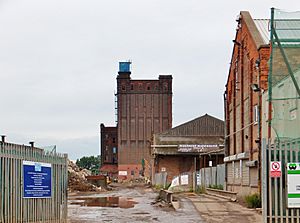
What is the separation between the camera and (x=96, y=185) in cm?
7294

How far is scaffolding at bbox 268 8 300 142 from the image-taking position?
18.0 meters

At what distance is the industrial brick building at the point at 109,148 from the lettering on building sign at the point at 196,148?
55.5m

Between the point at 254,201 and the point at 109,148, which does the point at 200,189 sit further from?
the point at 109,148

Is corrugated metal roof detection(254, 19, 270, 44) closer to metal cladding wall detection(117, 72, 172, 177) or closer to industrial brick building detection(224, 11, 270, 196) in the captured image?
industrial brick building detection(224, 11, 270, 196)

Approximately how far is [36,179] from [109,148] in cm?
11353

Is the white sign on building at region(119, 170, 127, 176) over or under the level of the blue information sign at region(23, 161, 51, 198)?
under

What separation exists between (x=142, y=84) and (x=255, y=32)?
7895cm

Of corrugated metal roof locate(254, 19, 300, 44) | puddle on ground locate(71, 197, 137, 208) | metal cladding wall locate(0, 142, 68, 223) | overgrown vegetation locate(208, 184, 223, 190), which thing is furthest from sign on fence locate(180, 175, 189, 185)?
corrugated metal roof locate(254, 19, 300, 44)

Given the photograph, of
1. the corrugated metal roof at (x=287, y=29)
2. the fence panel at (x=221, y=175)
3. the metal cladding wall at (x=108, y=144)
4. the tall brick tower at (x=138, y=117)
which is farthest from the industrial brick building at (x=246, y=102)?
the metal cladding wall at (x=108, y=144)

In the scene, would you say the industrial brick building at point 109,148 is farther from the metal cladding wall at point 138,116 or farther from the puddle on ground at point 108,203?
the puddle on ground at point 108,203

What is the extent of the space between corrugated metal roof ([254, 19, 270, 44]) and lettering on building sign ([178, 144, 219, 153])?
126 ft

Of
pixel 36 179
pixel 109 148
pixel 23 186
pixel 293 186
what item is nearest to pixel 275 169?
pixel 293 186

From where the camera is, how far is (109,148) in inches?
5167

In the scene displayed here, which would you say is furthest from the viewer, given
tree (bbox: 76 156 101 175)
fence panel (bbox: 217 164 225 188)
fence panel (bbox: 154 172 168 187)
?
tree (bbox: 76 156 101 175)
